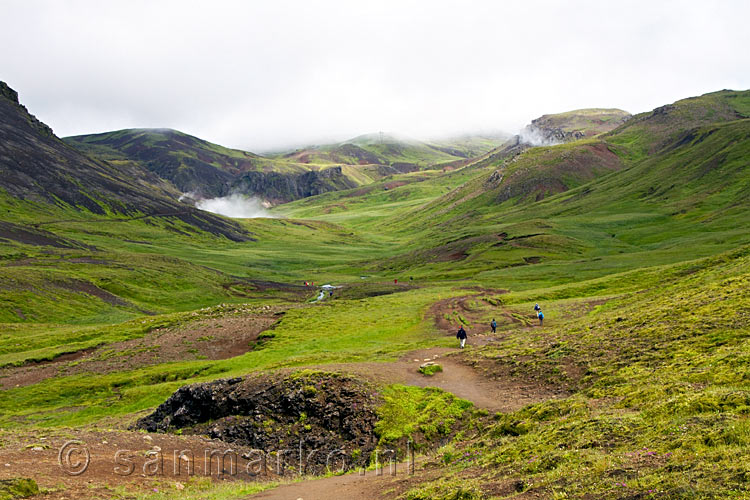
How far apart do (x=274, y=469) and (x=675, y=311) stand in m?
34.3

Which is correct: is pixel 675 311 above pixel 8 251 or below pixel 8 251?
below

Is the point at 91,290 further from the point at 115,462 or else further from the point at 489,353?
the point at 489,353

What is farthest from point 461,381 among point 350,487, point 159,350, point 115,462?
point 159,350

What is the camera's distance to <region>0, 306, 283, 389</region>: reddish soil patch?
6025 centimetres

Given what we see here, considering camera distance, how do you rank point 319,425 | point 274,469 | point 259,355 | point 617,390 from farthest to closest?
point 259,355 < point 319,425 < point 274,469 < point 617,390

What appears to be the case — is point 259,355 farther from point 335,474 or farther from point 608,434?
point 608,434

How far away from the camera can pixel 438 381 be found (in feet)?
119

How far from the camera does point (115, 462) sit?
2273cm

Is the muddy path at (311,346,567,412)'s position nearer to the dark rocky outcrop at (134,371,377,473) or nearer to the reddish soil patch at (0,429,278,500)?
the dark rocky outcrop at (134,371,377,473)

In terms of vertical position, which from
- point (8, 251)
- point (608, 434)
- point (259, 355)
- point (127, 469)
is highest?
point (8, 251)

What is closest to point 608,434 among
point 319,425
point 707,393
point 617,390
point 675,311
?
point 707,393

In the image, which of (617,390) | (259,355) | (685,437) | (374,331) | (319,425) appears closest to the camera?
(685,437)

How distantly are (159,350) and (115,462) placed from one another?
4922 cm

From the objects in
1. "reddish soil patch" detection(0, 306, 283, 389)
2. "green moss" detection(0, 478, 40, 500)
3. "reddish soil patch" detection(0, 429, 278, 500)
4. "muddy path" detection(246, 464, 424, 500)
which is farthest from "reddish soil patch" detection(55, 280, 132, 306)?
"muddy path" detection(246, 464, 424, 500)
